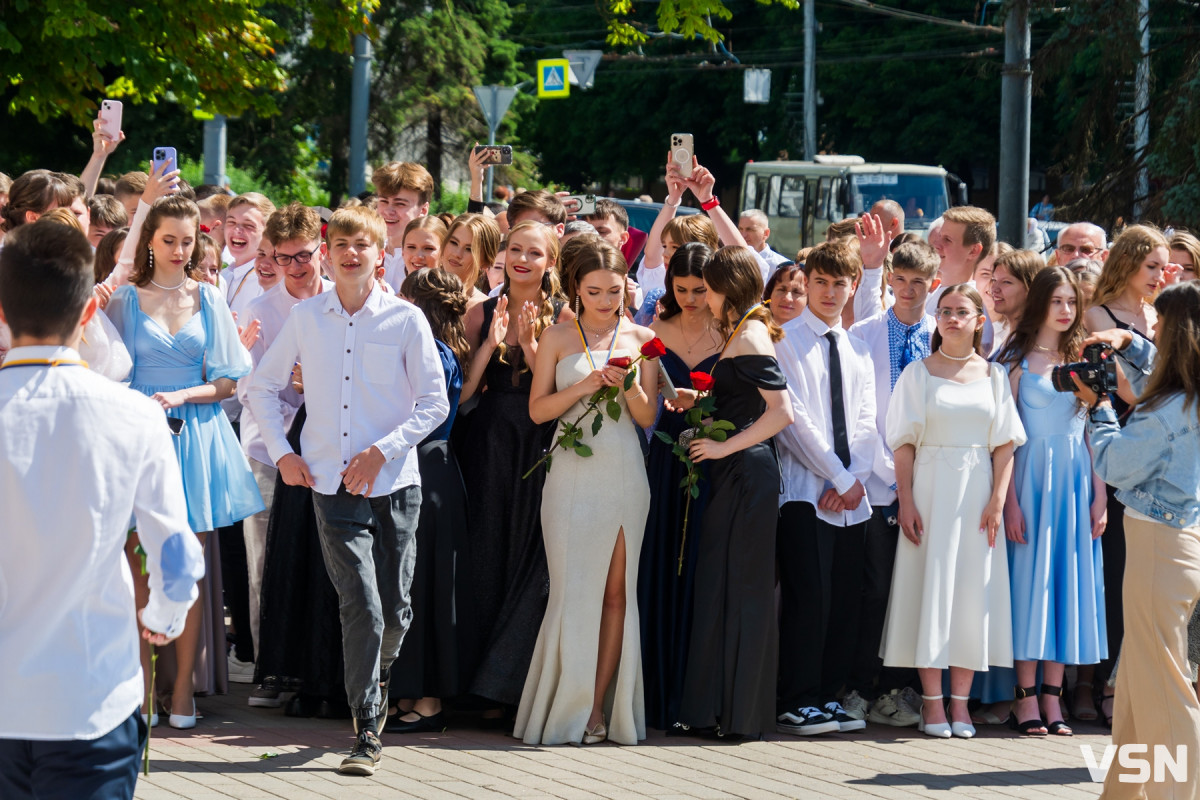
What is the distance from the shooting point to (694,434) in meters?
6.43

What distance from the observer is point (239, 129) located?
2786 cm

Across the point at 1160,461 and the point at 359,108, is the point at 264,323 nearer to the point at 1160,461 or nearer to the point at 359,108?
the point at 1160,461

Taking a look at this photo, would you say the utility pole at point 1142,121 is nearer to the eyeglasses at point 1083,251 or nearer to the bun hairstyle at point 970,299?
the eyeglasses at point 1083,251

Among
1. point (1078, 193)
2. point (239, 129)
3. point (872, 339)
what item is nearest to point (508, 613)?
point (872, 339)

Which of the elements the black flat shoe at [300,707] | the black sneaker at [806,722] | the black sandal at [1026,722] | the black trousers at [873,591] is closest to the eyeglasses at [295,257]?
the black flat shoe at [300,707]

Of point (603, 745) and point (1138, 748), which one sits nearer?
point (1138, 748)

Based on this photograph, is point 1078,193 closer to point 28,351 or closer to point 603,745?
point 603,745

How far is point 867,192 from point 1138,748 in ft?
79.0

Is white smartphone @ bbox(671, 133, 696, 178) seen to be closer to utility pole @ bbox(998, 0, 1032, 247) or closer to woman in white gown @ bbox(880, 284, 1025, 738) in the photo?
woman in white gown @ bbox(880, 284, 1025, 738)

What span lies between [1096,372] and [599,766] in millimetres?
2489

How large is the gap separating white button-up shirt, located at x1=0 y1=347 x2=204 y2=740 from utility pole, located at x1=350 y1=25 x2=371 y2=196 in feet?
63.7

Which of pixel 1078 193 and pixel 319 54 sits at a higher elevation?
pixel 319 54

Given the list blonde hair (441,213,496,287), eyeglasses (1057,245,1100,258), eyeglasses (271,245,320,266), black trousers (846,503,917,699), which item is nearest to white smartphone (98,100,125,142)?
eyeglasses (271,245,320,266)

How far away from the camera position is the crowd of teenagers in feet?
19.3
